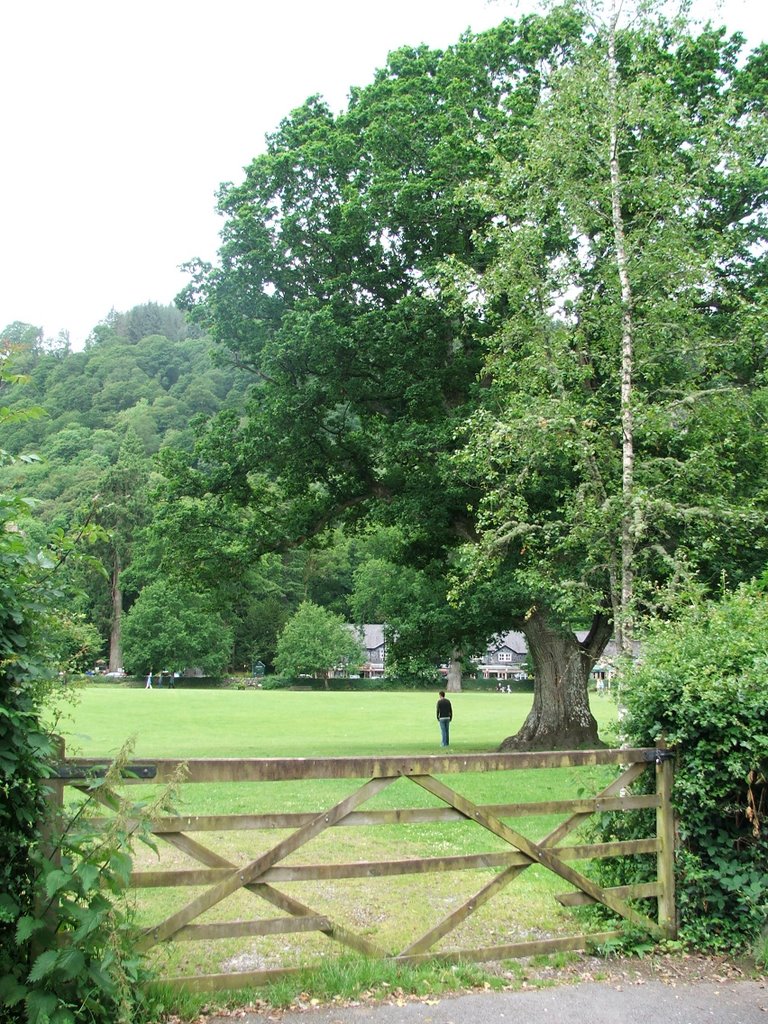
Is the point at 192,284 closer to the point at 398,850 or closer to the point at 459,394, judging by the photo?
the point at 459,394

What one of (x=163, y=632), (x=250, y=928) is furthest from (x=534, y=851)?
(x=163, y=632)

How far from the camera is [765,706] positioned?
6.18 meters

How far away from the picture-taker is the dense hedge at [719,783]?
6168mm

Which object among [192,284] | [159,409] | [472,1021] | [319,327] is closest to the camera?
[472,1021]

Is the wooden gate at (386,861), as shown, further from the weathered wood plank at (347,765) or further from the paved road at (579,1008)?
the paved road at (579,1008)

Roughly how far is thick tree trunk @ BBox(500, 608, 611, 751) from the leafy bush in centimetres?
1680

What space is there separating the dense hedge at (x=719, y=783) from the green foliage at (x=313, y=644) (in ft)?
283

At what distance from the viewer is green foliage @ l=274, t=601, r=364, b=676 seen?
91.4 metres

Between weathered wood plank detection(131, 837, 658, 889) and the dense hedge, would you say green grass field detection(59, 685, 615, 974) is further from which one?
the dense hedge

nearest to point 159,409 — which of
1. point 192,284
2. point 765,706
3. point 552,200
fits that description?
point 192,284

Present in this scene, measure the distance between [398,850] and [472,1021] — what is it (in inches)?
234

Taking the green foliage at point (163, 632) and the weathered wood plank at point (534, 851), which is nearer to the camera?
the weathered wood plank at point (534, 851)

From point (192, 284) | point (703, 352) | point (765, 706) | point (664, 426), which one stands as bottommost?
point (765, 706)

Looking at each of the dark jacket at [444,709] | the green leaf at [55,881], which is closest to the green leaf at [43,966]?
the green leaf at [55,881]
